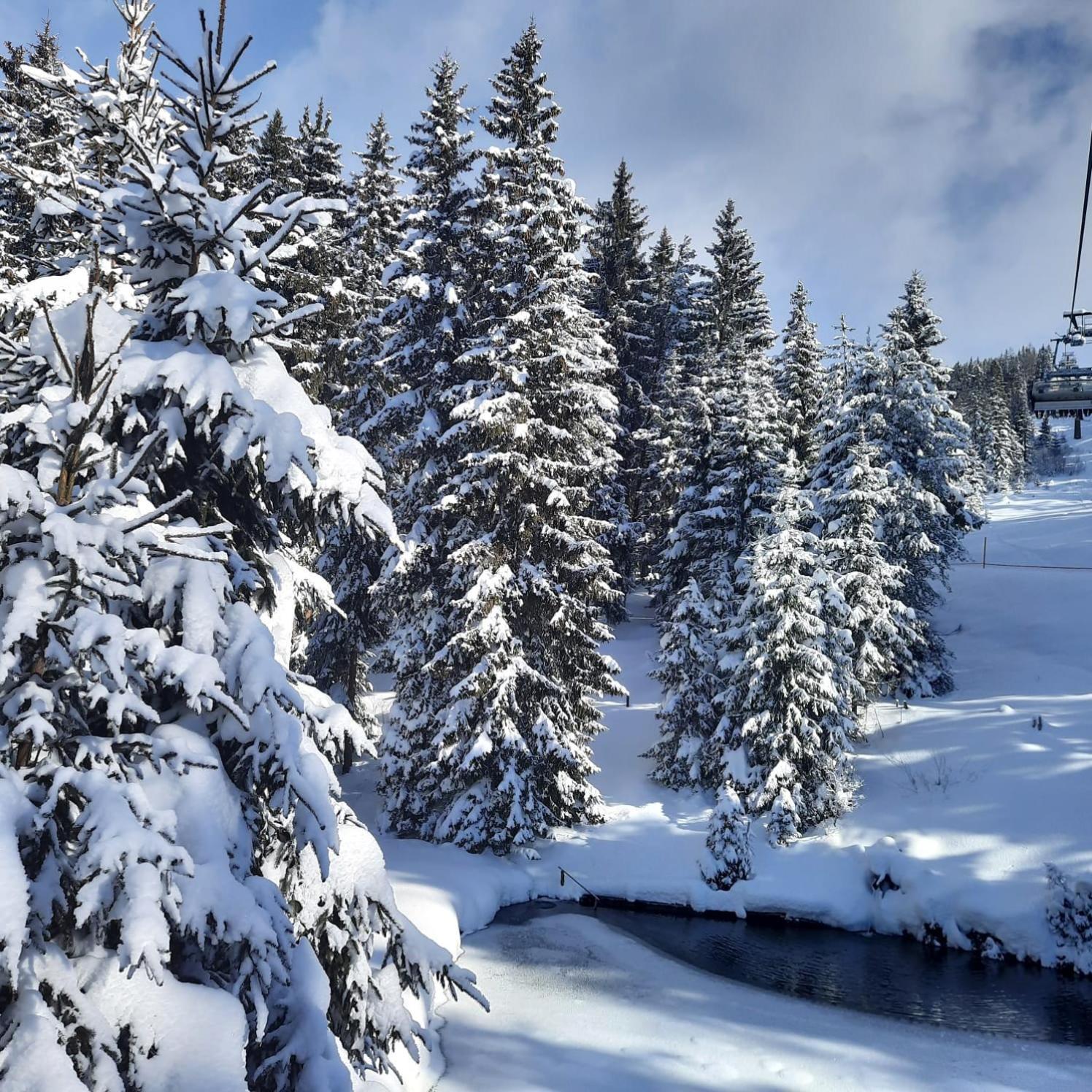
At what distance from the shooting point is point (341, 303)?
2466cm

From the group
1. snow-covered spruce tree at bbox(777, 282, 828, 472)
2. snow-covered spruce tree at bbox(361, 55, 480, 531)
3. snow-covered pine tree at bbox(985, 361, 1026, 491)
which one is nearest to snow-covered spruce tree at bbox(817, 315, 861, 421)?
snow-covered spruce tree at bbox(777, 282, 828, 472)

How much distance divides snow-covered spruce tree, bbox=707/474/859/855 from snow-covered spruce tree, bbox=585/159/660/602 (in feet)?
44.4

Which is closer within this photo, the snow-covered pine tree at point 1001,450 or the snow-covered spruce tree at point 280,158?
the snow-covered spruce tree at point 280,158

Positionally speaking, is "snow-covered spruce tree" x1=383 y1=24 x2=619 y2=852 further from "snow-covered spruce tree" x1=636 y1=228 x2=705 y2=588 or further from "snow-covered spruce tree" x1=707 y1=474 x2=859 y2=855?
"snow-covered spruce tree" x1=636 y1=228 x2=705 y2=588

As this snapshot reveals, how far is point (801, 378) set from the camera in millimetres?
29891

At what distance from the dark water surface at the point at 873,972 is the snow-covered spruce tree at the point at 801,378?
16.7 metres

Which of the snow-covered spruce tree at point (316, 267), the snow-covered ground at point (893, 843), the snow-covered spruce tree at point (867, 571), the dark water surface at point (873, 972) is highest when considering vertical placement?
the snow-covered spruce tree at point (316, 267)

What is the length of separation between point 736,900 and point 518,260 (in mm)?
17626

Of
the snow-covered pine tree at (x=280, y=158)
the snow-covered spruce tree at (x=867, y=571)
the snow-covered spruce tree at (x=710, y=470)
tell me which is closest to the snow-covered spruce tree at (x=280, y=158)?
the snow-covered pine tree at (x=280, y=158)

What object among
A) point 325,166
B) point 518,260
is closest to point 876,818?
point 518,260

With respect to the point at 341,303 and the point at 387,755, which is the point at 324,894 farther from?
the point at 341,303

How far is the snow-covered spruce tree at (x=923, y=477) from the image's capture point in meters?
27.8

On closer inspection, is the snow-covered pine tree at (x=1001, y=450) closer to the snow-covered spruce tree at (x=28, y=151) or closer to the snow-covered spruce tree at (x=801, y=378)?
the snow-covered spruce tree at (x=801, y=378)

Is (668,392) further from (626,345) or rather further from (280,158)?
(280,158)
